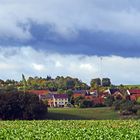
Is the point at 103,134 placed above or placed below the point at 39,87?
below

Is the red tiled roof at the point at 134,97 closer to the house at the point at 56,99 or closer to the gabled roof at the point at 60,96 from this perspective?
the house at the point at 56,99

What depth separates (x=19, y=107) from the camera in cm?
9562

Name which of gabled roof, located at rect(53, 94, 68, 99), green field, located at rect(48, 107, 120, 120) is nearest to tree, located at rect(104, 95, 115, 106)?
green field, located at rect(48, 107, 120, 120)

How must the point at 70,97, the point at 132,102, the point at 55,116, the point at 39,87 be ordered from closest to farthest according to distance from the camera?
the point at 55,116 < the point at 132,102 < the point at 70,97 < the point at 39,87

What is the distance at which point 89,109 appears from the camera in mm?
118562

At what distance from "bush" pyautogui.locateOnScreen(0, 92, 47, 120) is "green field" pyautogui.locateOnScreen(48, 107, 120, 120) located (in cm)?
861

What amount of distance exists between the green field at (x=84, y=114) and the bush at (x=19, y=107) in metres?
8.61

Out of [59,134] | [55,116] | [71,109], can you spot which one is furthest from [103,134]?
[71,109]

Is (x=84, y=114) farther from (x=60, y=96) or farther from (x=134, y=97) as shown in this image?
(x=60, y=96)

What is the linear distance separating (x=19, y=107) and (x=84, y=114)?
67.0ft

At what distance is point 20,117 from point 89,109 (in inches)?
1025

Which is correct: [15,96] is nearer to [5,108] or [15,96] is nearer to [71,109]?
[5,108]

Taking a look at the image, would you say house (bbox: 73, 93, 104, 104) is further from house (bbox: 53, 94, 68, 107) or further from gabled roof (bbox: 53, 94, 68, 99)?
gabled roof (bbox: 53, 94, 68, 99)

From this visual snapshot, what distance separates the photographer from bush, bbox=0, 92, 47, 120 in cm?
9438
